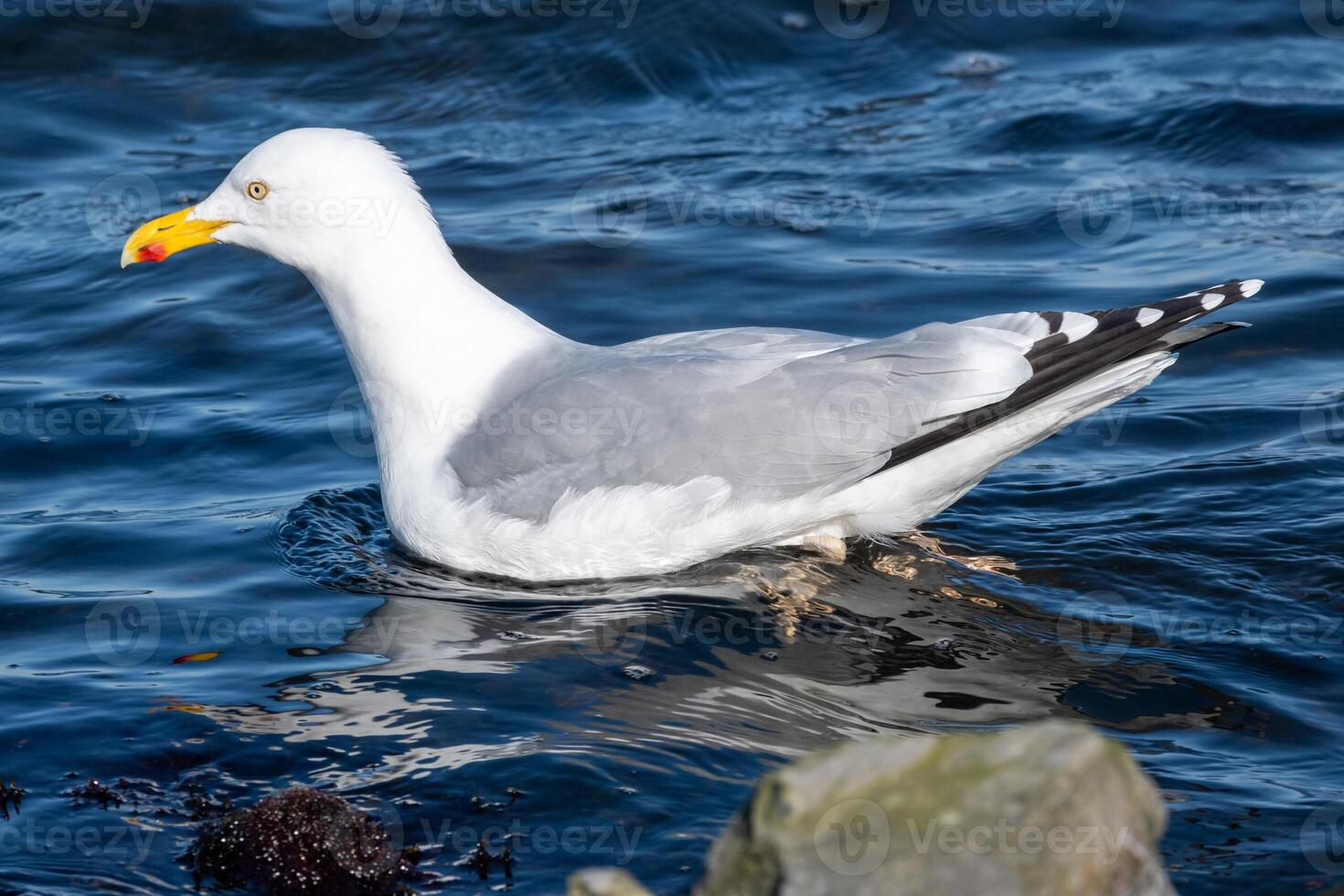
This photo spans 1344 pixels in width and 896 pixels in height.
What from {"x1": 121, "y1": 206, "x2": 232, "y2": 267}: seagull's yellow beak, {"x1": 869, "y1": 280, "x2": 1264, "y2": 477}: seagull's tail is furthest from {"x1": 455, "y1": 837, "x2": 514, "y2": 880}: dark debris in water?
{"x1": 121, "y1": 206, "x2": 232, "y2": 267}: seagull's yellow beak

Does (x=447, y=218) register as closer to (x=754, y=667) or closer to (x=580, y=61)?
(x=580, y=61)

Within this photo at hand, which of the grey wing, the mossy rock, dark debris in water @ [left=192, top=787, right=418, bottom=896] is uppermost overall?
the grey wing

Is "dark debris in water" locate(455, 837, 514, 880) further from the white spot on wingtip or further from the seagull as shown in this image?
the white spot on wingtip

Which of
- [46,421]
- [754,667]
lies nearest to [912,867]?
[754,667]

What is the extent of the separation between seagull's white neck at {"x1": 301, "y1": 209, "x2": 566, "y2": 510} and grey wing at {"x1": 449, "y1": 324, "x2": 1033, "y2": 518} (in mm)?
357

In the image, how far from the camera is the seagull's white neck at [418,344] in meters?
5.29

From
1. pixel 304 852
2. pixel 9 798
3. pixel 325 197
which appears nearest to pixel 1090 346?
pixel 325 197

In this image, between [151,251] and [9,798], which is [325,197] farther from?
[9,798]

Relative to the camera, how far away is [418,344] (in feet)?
17.5

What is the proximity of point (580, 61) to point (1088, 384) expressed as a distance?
703 cm

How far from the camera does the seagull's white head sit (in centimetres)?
529

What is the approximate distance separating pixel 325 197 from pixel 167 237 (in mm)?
680

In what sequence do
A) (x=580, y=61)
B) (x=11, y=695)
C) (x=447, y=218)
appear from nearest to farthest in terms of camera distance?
1. (x=11, y=695)
2. (x=447, y=218)
3. (x=580, y=61)

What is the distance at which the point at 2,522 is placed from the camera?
19.4 feet
